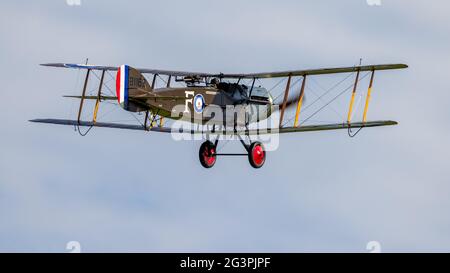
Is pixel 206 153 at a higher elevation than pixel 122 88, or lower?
lower

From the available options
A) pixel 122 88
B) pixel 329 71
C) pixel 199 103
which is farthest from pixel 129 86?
pixel 329 71

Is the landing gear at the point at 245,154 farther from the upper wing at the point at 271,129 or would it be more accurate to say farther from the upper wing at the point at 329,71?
the upper wing at the point at 329,71

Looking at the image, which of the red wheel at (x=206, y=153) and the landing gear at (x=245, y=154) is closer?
the landing gear at (x=245, y=154)

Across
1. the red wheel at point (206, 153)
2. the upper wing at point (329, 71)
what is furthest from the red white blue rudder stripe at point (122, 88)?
the upper wing at point (329, 71)

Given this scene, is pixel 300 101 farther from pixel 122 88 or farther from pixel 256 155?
pixel 122 88

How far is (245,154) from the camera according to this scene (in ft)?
128

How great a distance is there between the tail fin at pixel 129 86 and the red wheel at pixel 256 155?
12.2 ft

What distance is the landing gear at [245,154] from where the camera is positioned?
38.9 m

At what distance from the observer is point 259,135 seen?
38.8 metres

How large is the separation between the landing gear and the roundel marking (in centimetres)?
131

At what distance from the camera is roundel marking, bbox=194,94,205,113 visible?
38231 millimetres

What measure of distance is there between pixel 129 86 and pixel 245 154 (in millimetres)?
4276
